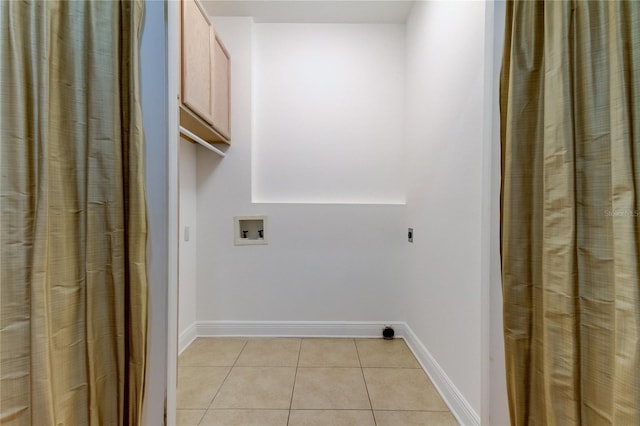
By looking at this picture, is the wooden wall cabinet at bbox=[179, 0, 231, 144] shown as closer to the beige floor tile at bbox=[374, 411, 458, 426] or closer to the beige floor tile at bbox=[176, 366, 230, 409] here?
the beige floor tile at bbox=[176, 366, 230, 409]

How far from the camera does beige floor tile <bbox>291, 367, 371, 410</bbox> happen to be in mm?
1549

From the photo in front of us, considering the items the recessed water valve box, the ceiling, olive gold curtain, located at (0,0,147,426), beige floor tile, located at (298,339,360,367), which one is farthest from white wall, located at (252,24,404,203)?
olive gold curtain, located at (0,0,147,426)

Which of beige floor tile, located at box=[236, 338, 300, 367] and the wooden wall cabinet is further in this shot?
beige floor tile, located at box=[236, 338, 300, 367]

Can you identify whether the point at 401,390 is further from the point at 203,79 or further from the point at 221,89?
the point at 221,89

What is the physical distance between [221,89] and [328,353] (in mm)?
2192

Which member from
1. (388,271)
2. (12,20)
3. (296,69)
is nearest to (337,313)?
(388,271)

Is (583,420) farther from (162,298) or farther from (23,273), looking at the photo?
(23,273)

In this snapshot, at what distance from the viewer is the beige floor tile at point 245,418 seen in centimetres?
141

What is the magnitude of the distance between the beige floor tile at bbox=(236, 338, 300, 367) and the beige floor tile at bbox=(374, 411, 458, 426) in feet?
2.36

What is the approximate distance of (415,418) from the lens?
1.45 meters

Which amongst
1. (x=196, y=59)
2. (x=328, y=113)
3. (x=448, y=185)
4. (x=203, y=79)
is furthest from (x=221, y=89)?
(x=448, y=185)

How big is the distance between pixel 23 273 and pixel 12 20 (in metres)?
0.71

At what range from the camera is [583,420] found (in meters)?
0.79

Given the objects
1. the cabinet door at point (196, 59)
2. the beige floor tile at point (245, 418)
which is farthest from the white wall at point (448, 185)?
the cabinet door at point (196, 59)
